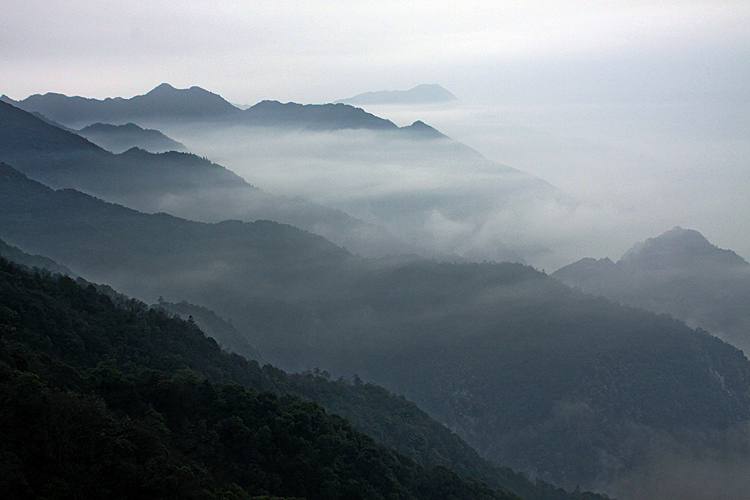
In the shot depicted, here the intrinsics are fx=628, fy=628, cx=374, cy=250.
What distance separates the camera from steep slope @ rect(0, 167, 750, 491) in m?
81.5

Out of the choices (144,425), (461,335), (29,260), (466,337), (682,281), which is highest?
(29,260)

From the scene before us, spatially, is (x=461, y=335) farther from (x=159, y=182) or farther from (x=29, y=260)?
(x=159, y=182)

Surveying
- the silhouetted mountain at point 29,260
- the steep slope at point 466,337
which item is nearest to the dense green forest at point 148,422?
the silhouetted mountain at point 29,260

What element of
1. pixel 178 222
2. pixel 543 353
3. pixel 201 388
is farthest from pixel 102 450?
pixel 178 222

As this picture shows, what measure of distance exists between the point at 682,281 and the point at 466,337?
88768mm

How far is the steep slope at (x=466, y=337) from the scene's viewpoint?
81.5 meters

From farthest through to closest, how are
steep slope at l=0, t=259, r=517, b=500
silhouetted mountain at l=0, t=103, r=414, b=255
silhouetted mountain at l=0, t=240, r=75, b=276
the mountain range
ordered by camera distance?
silhouetted mountain at l=0, t=103, r=414, b=255
the mountain range
silhouetted mountain at l=0, t=240, r=75, b=276
steep slope at l=0, t=259, r=517, b=500

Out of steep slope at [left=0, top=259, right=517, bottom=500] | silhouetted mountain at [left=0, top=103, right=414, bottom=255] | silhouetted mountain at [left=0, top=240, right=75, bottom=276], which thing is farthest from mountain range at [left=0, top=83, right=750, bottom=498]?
silhouetted mountain at [left=0, top=103, right=414, bottom=255]

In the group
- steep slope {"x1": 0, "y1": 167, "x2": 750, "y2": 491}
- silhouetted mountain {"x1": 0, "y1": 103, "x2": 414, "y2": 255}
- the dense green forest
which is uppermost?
silhouetted mountain {"x1": 0, "y1": 103, "x2": 414, "y2": 255}

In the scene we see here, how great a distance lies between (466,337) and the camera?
3743 inches

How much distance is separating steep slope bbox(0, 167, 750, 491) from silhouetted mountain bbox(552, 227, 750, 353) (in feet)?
180

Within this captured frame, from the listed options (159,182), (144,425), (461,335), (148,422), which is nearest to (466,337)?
(461,335)

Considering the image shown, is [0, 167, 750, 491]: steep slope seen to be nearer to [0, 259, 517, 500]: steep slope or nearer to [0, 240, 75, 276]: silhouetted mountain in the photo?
[0, 240, 75, 276]: silhouetted mountain

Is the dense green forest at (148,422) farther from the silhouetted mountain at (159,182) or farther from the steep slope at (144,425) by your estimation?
the silhouetted mountain at (159,182)
